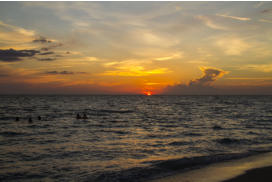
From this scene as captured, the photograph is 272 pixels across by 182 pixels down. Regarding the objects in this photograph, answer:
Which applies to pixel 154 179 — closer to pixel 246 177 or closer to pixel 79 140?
pixel 246 177

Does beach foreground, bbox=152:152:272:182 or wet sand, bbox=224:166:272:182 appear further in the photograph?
beach foreground, bbox=152:152:272:182

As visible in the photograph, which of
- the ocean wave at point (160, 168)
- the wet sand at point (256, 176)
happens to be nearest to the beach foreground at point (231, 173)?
the wet sand at point (256, 176)

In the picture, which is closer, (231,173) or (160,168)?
(231,173)

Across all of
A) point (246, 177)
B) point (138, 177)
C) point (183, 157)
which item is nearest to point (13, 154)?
point (138, 177)

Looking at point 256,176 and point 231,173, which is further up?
point 256,176

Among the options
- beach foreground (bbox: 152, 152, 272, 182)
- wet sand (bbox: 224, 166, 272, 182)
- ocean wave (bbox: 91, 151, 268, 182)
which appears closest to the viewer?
wet sand (bbox: 224, 166, 272, 182)

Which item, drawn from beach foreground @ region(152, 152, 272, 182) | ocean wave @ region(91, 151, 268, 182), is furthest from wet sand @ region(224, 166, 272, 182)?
ocean wave @ region(91, 151, 268, 182)

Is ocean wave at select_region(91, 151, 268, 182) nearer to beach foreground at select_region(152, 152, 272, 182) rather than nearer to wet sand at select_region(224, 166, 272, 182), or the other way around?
beach foreground at select_region(152, 152, 272, 182)

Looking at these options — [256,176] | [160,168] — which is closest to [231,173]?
[256,176]

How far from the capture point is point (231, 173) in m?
9.06

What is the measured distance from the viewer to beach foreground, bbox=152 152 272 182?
8.31 m

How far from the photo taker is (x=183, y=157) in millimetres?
12312

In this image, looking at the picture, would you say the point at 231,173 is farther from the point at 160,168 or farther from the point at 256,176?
the point at 160,168

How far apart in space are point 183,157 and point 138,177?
394 centimetres
